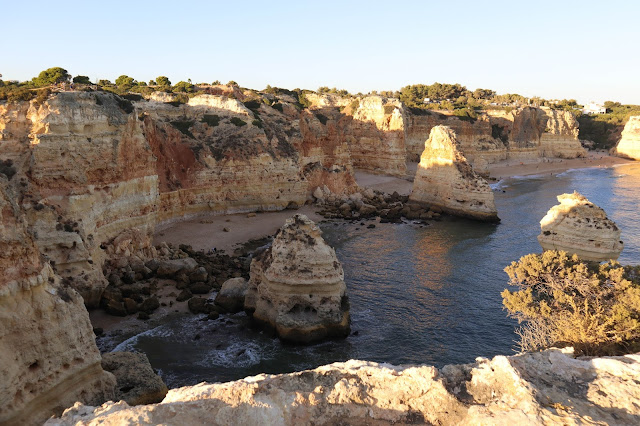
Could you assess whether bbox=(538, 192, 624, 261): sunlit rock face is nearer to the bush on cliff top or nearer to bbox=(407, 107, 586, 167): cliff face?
the bush on cliff top

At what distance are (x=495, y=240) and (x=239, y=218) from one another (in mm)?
21705

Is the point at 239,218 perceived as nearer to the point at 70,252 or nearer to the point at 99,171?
the point at 99,171

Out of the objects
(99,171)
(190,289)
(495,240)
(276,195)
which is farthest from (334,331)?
(276,195)

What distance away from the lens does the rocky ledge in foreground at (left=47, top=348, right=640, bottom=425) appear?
773 centimetres

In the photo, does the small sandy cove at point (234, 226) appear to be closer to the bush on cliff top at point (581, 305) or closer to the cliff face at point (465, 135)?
the cliff face at point (465, 135)

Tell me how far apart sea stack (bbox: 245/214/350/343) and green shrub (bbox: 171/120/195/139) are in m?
24.6

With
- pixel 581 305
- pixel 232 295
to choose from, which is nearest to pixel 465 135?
pixel 232 295

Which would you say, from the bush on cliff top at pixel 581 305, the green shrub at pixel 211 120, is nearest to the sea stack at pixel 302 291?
the bush on cliff top at pixel 581 305

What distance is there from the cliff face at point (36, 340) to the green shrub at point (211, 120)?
33.7 m

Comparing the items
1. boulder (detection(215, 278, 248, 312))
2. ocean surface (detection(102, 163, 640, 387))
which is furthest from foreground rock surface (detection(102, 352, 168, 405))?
boulder (detection(215, 278, 248, 312))

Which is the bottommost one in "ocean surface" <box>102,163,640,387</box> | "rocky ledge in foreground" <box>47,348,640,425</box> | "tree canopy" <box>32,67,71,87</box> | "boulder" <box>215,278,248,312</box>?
"ocean surface" <box>102,163,640,387</box>

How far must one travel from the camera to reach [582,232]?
2523cm

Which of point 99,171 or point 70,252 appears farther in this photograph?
point 99,171

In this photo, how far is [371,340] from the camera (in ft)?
69.6
